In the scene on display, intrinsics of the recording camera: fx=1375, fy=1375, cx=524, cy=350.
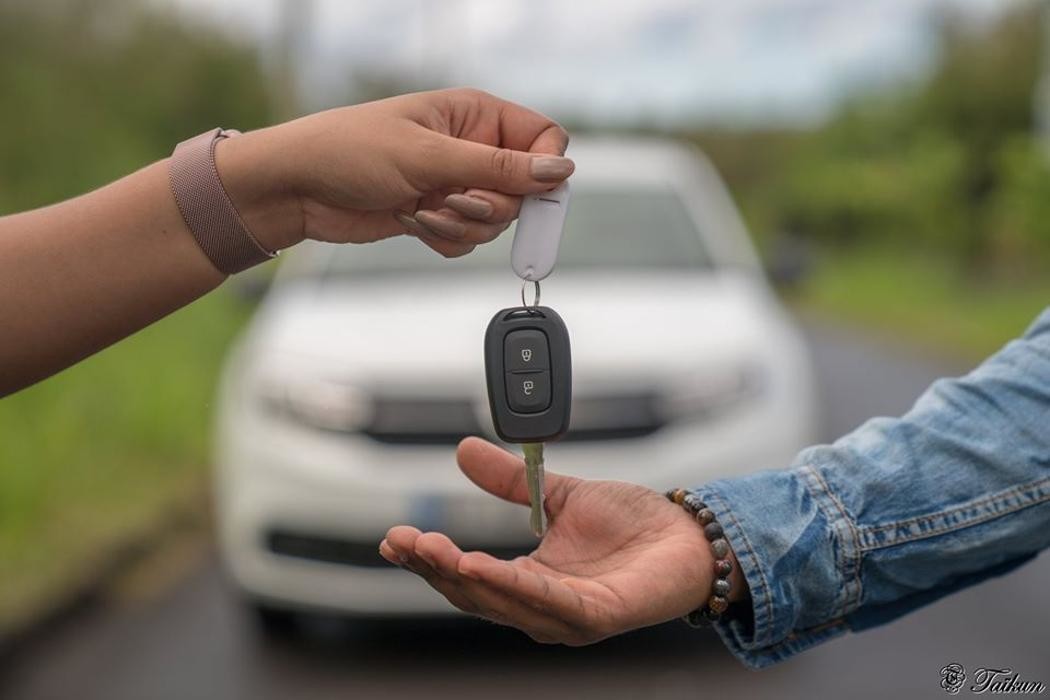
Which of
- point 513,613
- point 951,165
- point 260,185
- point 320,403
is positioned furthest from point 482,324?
point 951,165

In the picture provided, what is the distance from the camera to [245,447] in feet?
13.4

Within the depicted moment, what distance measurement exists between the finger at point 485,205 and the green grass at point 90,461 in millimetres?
3294

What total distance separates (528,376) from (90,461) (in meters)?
5.19

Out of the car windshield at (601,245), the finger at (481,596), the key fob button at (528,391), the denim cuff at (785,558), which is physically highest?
the key fob button at (528,391)

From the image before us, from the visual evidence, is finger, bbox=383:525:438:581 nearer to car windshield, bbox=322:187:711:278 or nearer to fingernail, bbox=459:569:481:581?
fingernail, bbox=459:569:481:581

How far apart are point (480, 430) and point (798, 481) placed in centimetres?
227

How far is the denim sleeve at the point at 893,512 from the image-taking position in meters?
1.66

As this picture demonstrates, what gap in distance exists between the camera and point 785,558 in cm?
164

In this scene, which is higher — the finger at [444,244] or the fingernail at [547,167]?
the fingernail at [547,167]

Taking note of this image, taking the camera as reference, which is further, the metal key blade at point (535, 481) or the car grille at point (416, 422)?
the car grille at point (416, 422)

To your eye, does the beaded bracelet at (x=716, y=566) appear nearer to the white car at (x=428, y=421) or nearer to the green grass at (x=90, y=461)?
the white car at (x=428, y=421)

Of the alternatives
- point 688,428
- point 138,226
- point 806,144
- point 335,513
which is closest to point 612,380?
point 688,428

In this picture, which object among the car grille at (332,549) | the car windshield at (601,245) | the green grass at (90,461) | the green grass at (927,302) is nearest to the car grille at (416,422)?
the car grille at (332,549)

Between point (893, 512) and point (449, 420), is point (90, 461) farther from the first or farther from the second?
point (893, 512)
